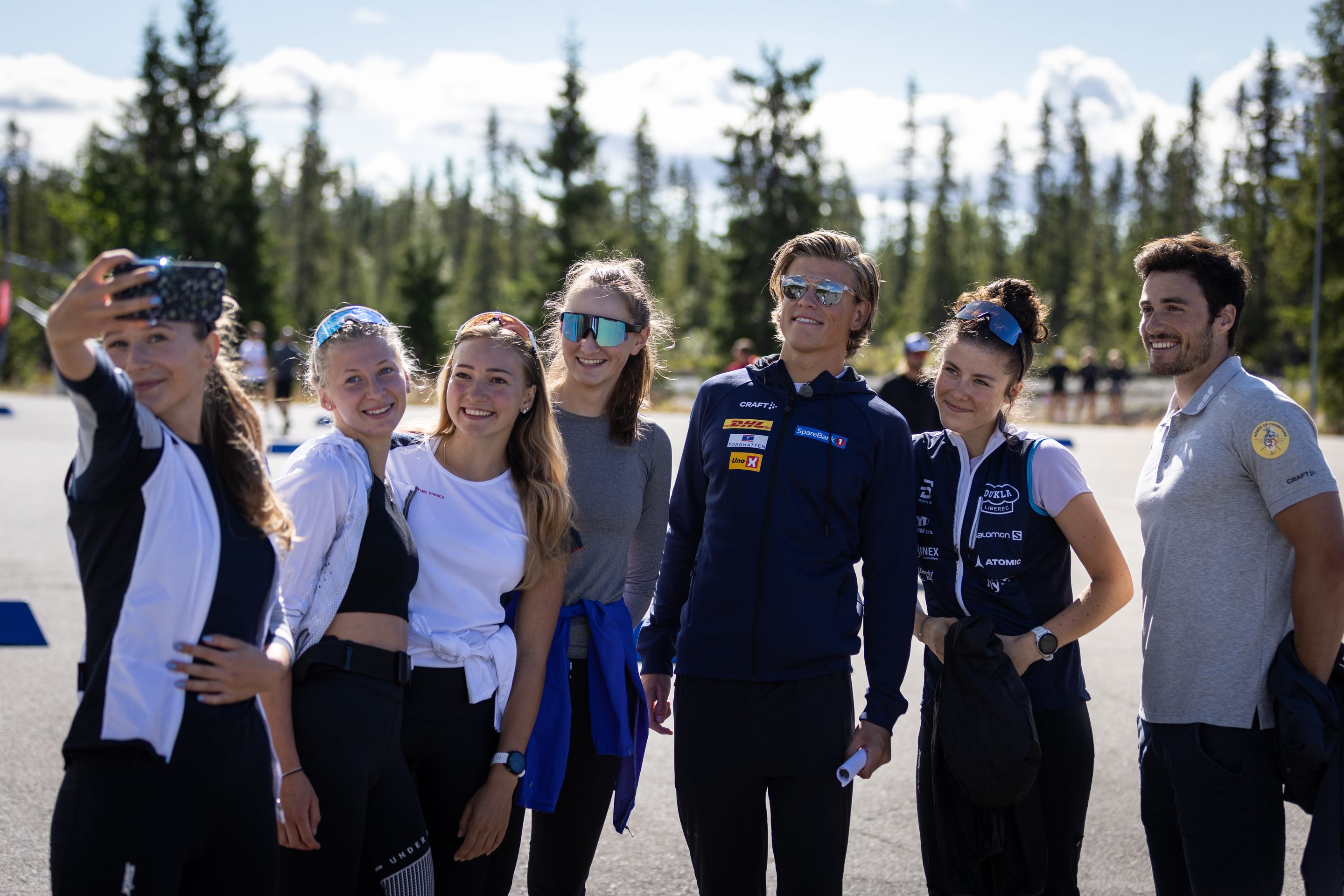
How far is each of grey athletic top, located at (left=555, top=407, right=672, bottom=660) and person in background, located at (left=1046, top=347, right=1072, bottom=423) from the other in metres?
28.3

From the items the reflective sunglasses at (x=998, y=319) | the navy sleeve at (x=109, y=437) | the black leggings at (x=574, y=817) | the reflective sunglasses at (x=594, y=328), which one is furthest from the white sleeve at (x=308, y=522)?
the reflective sunglasses at (x=998, y=319)

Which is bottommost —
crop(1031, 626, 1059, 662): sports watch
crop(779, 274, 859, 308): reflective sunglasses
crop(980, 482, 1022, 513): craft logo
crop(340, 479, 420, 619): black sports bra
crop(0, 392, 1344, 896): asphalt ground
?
crop(0, 392, 1344, 896): asphalt ground

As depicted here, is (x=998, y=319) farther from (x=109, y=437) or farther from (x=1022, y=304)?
(x=109, y=437)

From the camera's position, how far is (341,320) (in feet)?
9.38

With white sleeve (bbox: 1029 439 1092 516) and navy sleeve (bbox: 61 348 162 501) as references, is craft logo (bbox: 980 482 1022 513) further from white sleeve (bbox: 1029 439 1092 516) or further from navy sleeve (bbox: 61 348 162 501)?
navy sleeve (bbox: 61 348 162 501)

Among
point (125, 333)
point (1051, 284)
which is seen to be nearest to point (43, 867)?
point (125, 333)

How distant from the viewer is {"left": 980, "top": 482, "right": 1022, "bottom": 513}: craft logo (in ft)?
9.96

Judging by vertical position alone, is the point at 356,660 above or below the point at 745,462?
below

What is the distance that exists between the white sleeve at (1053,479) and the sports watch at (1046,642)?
0.34m

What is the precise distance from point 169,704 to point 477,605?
0.94m

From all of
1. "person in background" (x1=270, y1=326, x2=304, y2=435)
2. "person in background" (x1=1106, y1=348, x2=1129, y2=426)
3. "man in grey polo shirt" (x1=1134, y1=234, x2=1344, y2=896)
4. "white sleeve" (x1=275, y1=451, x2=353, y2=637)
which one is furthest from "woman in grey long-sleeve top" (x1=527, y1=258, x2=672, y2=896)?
"person in background" (x1=1106, y1=348, x2=1129, y2=426)

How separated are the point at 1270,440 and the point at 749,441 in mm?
1438

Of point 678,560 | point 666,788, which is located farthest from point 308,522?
point 666,788

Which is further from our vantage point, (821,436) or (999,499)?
(999,499)
